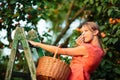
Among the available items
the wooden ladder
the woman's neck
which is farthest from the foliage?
the wooden ladder

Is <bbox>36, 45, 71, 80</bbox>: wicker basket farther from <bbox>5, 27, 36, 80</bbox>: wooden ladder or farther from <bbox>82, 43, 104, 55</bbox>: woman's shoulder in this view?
<bbox>82, 43, 104, 55</bbox>: woman's shoulder

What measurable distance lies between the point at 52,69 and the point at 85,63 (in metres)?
0.39

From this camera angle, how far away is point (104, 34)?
24.5 feet

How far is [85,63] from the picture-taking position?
5.23 metres

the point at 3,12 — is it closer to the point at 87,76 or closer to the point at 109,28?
the point at 109,28

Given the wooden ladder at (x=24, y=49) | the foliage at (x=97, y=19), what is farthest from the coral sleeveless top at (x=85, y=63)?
the foliage at (x=97, y=19)

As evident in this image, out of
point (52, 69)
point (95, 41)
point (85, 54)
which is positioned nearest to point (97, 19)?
point (95, 41)

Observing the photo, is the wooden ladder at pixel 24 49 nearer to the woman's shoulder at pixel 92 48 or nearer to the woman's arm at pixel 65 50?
the woman's arm at pixel 65 50

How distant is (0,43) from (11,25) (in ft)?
1.13

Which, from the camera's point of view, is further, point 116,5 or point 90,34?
point 116,5

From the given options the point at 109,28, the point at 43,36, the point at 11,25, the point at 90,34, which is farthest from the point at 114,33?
the point at 90,34

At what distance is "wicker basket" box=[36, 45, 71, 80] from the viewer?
5039 mm

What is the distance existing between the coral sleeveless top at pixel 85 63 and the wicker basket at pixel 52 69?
5.7 inches

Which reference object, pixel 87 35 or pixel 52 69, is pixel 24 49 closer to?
pixel 52 69
